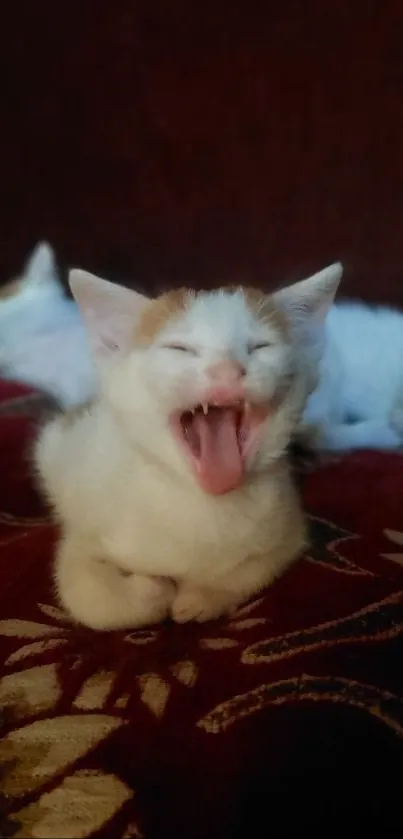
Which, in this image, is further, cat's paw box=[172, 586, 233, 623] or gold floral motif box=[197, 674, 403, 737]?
cat's paw box=[172, 586, 233, 623]

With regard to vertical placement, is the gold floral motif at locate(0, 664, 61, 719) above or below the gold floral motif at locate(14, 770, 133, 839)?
above

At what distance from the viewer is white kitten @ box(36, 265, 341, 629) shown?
0.63 metres

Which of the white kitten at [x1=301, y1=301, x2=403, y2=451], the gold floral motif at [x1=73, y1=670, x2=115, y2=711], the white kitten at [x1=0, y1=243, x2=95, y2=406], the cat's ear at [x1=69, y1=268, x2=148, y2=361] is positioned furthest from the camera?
the white kitten at [x1=0, y1=243, x2=95, y2=406]

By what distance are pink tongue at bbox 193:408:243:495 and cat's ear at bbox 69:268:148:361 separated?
101mm

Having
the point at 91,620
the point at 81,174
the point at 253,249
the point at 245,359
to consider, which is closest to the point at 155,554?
the point at 91,620

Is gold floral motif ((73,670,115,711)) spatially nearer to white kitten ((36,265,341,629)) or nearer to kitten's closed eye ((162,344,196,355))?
white kitten ((36,265,341,629))

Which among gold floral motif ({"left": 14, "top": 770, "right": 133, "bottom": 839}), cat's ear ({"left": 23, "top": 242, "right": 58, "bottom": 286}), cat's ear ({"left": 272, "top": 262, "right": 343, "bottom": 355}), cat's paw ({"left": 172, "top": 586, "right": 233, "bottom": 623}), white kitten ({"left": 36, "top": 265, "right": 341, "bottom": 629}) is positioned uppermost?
cat's ear ({"left": 23, "top": 242, "right": 58, "bottom": 286})

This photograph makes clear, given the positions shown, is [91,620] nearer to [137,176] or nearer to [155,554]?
[155,554]

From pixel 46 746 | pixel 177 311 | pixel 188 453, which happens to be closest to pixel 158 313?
pixel 177 311

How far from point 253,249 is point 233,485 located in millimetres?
760

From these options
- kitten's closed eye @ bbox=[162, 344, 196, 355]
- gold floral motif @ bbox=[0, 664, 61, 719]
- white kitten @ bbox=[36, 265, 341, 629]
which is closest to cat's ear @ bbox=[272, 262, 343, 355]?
white kitten @ bbox=[36, 265, 341, 629]

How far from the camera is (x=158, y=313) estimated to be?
68 centimetres

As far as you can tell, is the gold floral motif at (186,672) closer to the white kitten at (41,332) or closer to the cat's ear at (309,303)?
the cat's ear at (309,303)

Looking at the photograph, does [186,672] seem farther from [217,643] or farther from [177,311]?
[177,311]
